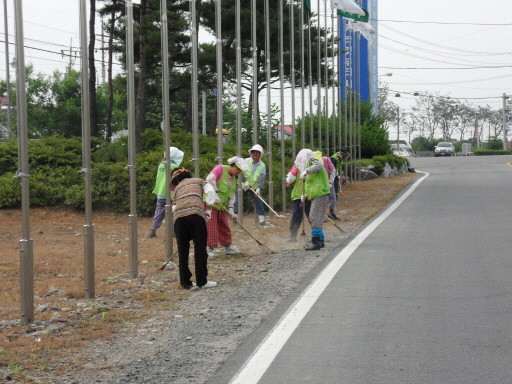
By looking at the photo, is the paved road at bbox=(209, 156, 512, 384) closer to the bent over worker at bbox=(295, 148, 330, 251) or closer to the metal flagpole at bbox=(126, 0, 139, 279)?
the bent over worker at bbox=(295, 148, 330, 251)

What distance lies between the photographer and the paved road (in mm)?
6555

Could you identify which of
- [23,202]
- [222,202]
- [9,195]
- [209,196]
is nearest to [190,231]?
[209,196]

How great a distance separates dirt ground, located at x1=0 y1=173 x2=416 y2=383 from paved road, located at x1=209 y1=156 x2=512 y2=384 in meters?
1.54

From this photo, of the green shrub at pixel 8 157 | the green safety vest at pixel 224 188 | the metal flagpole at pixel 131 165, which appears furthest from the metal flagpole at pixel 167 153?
the green shrub at pixel 8 157

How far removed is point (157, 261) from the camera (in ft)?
46.9

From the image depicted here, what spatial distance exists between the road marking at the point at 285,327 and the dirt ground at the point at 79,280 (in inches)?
52.3

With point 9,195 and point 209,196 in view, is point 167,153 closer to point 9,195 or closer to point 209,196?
point 209,196

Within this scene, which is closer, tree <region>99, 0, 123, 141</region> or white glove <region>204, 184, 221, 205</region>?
white glove <region>204, 184, 221, 205</region>

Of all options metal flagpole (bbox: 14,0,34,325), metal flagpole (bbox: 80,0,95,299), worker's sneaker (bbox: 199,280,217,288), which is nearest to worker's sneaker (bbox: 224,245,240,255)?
worker's sneaker (bbox: 199,280,217,288)

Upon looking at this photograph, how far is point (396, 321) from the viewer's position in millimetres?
8328

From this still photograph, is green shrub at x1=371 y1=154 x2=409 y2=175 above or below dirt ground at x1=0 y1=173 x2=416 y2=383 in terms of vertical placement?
above

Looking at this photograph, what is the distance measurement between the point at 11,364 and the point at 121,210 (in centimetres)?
1528

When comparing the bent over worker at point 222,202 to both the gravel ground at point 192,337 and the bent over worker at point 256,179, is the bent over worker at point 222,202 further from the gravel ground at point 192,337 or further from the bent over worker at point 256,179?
the bent over worker at point 256,179

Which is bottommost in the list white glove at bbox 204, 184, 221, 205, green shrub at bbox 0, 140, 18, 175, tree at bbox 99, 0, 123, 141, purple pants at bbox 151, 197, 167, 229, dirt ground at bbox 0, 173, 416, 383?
dirt ground at bbox 0, 173, 416, 383
